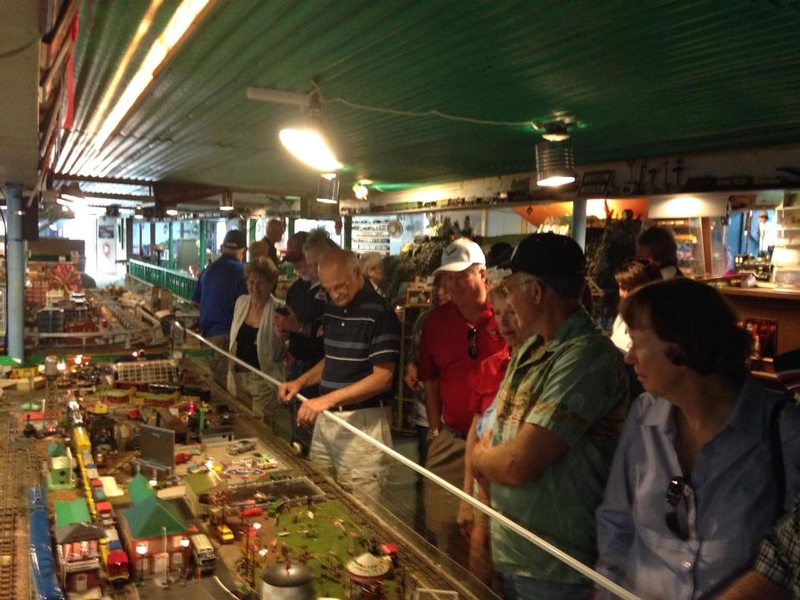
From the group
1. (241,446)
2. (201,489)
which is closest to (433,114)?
(241,446)

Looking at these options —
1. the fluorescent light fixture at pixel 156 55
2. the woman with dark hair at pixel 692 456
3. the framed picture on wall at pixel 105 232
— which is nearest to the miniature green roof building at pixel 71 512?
the woman with dark hair at pixel 692 456

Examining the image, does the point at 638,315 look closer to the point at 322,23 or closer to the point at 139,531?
the point at 139,531

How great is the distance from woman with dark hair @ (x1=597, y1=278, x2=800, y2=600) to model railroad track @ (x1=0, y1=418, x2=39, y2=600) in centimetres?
158

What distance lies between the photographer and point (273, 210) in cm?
1485

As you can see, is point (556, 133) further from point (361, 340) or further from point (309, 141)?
point (361, 340)

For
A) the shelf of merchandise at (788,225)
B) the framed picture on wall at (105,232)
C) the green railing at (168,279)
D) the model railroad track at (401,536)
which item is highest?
the framed picture on wall at (105,232)

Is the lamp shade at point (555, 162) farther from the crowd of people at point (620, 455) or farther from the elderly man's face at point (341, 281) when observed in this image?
the crowd of people at point (620, 455)

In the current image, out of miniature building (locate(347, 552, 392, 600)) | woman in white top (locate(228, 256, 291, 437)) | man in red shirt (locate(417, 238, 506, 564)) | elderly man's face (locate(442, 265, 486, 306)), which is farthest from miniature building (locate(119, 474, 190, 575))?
woman in white top (locate(228, 256, 291, 437))

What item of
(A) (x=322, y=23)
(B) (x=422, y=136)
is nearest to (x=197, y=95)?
(A) (x=322, y=23)

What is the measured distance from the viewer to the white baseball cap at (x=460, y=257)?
119 inches

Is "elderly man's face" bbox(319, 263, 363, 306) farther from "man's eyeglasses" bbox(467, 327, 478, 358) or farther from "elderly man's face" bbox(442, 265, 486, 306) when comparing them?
"man's eyeglasses" bbox(467, 327, 478, 358)

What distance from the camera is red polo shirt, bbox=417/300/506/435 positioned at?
120 inches

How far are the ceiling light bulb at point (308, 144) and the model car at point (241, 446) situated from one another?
1824 mm

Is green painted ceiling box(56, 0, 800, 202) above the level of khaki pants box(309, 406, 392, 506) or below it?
above
